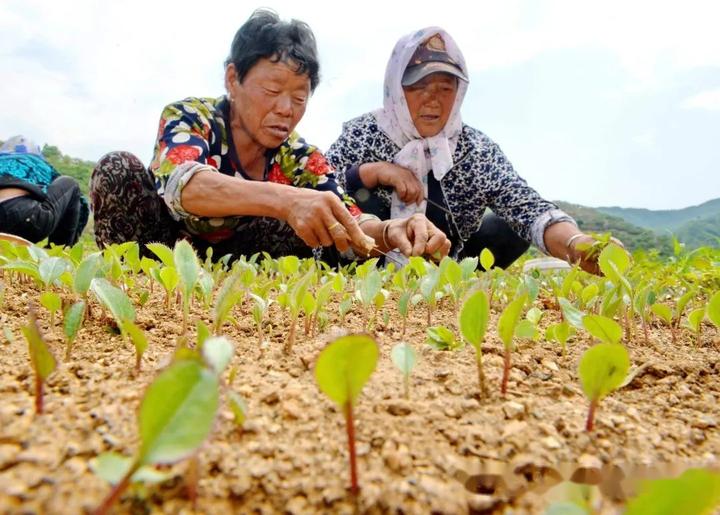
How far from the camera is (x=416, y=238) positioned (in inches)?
99.6

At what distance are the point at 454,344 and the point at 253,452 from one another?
533 mm

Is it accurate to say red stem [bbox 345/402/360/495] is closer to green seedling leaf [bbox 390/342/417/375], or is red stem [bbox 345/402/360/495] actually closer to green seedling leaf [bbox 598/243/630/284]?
green seedling leaf [bbox 390/342/417/375]

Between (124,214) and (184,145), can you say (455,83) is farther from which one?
(124,214)

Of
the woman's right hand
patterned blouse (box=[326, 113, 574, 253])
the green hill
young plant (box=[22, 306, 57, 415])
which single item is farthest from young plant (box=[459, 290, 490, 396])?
the green hill

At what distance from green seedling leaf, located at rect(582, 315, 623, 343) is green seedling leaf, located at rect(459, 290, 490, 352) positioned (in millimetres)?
249

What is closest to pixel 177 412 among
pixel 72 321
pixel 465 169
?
pixel 72 321

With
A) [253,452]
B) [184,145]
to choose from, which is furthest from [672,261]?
[253,452]

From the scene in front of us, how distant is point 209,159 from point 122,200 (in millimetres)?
593

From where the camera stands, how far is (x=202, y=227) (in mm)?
3072

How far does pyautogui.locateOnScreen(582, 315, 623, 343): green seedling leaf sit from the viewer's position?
2.68 ft

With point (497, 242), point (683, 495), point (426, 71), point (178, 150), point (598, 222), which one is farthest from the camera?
point (598, 222)

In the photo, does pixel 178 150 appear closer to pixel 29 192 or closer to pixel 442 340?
pixel 29 192

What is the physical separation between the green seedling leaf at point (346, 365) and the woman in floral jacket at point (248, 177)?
167 cm

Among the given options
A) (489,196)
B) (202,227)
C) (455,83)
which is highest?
(455,83)
